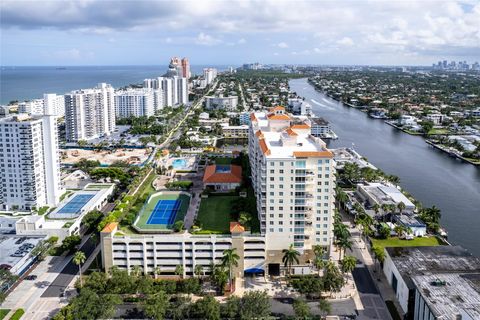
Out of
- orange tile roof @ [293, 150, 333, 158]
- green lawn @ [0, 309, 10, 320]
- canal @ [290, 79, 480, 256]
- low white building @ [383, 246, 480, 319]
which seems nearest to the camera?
green lawn @ [0, 309, 10, 320]

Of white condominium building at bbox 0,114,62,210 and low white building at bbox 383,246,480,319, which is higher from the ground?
white condominium building at bbox 0,114,62,210

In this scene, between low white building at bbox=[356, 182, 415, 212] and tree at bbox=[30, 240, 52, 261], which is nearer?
tree at bbox=[30, 240, 52, 261]

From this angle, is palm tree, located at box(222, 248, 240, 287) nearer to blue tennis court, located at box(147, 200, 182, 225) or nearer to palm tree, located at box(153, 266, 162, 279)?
palm tree, located at box(153, 266, 162, 279)

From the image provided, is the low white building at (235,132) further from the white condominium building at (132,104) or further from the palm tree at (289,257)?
the palm tree at (289,257)

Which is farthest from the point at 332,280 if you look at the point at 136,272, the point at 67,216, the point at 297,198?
the point at 67,216

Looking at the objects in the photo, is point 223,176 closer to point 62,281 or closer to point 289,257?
point 289,257

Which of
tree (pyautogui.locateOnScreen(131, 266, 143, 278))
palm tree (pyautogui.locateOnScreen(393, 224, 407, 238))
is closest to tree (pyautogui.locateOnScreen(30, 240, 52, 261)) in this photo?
tree (pyautogui.locateOnScreen(131, 266, 143, 278))

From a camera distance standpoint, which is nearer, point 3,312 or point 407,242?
point 3,312
